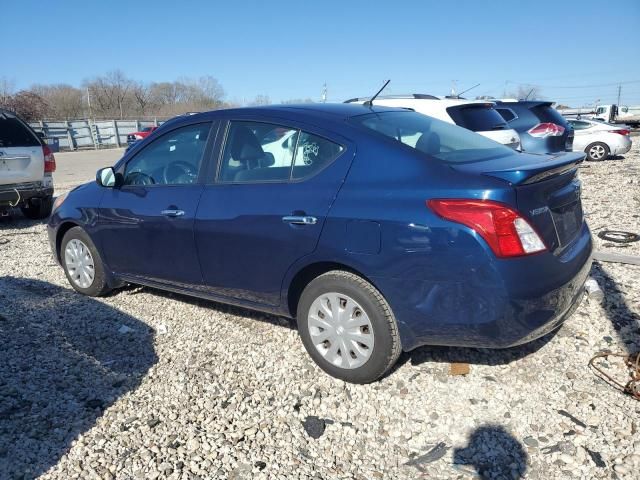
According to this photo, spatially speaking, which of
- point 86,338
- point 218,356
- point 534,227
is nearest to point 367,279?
point 534,227

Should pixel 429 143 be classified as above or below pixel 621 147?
above

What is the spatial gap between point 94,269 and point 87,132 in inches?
1245

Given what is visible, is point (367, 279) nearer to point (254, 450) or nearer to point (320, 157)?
point (320, 157)

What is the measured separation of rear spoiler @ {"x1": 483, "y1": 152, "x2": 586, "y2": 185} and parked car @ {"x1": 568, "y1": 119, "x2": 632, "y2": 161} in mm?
13672

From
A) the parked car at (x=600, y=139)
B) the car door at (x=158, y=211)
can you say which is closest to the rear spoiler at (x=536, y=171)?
the car door at (x=158, y=211)

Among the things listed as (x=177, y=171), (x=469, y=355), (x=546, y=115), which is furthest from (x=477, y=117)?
(x=177, y=171)

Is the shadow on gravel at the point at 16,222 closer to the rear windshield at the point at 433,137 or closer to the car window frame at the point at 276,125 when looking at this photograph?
the car window frame at the point at 276,125

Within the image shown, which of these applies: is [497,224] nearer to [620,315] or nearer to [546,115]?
[620,315]

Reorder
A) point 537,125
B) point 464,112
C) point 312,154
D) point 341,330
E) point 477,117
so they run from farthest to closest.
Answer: point 537,125
point 477,117
point 464,112
point 312,154
point 341,330

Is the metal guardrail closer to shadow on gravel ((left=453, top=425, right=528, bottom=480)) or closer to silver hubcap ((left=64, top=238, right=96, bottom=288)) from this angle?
silver hubcap ((left=64, top=238, right=96, bottom=288))

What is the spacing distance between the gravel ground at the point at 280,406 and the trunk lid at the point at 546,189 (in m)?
0.93

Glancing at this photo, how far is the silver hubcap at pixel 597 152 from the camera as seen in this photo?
15445mm

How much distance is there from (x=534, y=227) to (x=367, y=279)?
3.12ft

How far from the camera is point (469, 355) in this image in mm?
3502
